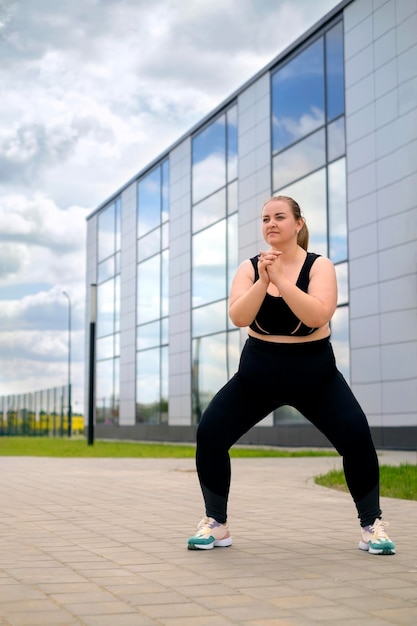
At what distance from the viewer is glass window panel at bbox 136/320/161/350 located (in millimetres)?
35344

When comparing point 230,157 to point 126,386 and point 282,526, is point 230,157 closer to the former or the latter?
point 126,386

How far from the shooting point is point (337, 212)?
74.3 feet

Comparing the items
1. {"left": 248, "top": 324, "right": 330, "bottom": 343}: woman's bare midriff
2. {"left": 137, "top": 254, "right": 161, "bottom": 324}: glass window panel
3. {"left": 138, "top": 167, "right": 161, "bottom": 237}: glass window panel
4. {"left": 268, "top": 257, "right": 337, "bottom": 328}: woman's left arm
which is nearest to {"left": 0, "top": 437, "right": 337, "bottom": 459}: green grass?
{"left": 137, "top": 254, "right": 161, "bottom": 324}: glass window panel

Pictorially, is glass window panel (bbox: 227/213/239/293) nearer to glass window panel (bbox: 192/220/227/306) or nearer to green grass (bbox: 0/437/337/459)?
glass window panel (bbox: 192/220/227/306)

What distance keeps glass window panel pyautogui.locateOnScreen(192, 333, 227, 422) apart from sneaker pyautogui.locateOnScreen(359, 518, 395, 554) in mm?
23592

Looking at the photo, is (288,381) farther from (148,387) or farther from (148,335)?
(148,335)

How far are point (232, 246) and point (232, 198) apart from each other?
1.55 meters

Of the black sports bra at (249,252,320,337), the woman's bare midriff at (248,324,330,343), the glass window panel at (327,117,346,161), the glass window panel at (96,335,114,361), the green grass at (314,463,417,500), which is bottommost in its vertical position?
the green grass at (314,463,417,500)

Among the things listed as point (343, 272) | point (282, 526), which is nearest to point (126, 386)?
point (343, 272)

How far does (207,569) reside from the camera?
4445 millimetres

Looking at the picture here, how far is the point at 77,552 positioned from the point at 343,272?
17751mm

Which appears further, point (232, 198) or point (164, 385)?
point (164, 385)

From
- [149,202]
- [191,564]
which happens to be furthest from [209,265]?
[191,564]

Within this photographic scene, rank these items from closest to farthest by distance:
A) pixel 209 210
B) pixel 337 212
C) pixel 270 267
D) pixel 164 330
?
pixel 270 267
pixel 337 212
pixel 209 210
pixel 164 330
